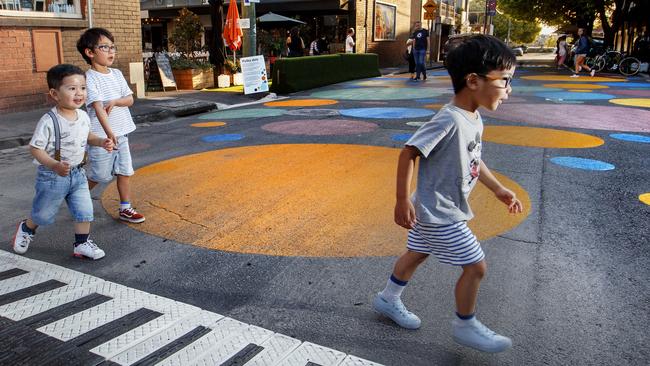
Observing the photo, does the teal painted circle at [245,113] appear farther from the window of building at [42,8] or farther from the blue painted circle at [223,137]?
the window of building at [42,8]

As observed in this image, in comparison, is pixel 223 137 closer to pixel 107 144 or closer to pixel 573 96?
pixel 107 144

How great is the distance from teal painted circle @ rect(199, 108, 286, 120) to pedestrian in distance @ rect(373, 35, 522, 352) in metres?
8.77

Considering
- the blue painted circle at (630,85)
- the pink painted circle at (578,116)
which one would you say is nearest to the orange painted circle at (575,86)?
the blue painted circle at (630,85)

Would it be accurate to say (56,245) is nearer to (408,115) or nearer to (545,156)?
(545,156)

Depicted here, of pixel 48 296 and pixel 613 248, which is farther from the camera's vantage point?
pixel 613 248

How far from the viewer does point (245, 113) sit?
1167 centimetres

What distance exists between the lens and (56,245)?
415 centimetres

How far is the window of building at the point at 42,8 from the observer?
10219mm

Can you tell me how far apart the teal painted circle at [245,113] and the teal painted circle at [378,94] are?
274 centimetres

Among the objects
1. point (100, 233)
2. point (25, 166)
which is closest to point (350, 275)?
point (100, 233)

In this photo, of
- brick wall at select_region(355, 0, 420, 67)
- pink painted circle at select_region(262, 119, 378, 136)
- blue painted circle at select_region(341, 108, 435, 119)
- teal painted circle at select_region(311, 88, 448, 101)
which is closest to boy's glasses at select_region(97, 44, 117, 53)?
pink painted circle at select_region(262, 119, 378, 136)

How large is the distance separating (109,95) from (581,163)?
552cm

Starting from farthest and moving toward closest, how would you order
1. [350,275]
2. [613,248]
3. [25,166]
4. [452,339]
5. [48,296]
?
[25,166] → [613,248] → [350,275] → [48,296] → [452,339]

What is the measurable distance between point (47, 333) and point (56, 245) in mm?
1506
